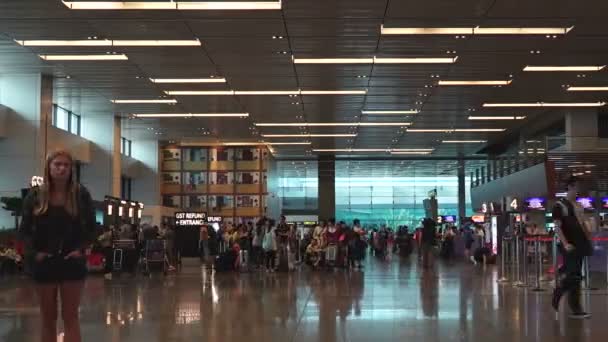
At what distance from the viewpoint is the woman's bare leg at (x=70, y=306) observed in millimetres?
4516

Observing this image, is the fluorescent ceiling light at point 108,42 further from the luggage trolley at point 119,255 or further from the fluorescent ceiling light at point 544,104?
the fluorescent ceiling light at point 544,104

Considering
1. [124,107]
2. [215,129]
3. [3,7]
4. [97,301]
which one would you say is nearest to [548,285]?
[97,301]

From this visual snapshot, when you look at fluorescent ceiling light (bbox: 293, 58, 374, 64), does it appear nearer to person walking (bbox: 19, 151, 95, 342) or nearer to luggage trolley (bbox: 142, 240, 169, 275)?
luggage trolley (bbox: 142, 240, 169, 275)

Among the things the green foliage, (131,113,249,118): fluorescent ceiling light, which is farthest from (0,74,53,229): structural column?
(131,113,249,118): fluorescent ceiling light

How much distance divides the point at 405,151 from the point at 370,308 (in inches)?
1227

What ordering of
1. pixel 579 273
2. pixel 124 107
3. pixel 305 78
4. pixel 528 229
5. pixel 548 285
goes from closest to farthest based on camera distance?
pixel 579 273
pixel 548 285
pixel 528 229
pixel 305 78
pixel 124 107

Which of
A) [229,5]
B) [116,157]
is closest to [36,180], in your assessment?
[229,5]

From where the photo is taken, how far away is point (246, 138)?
35719 mm

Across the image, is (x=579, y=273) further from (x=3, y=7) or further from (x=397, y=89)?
(x=397, y=89)

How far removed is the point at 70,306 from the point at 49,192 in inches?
27.6

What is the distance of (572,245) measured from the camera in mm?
8688

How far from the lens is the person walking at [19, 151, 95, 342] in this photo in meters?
4.44

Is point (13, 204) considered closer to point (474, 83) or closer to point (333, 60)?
point (333, 60)

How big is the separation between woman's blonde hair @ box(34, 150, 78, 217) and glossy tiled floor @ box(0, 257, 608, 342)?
2972 mm
